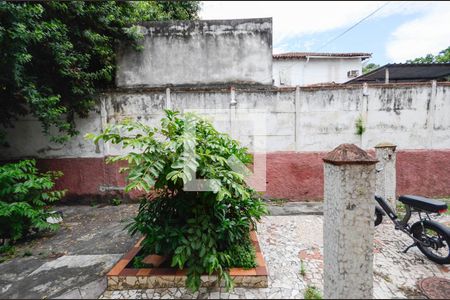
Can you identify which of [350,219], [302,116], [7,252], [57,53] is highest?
[57,53]

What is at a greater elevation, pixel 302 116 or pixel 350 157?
pixel 302 116

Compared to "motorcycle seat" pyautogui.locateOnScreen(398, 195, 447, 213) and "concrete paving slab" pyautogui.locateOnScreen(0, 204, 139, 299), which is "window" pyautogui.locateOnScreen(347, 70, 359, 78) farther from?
"concrete paving slab" pyautogui.locateOnScreen(0, 204, 139, 299)

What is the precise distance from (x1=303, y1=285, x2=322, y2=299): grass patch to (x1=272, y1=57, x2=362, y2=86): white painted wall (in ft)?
40.8

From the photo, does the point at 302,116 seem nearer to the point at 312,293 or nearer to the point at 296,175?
the point at 296,175

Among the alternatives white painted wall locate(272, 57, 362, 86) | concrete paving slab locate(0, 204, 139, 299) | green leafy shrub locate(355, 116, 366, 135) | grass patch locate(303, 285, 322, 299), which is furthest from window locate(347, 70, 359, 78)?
concrete paving slab locate(0, 204, 139, 299)

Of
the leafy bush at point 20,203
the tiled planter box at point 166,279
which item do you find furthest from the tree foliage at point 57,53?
the tiled planter box at point 166,279

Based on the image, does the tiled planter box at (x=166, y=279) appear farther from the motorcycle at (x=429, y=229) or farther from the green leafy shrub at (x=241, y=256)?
the motorcycle at (x=429, y=229)

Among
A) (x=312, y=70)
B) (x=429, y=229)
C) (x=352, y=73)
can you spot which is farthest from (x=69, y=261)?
(x=352, y=73)

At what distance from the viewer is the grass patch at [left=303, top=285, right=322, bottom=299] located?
2550 mm

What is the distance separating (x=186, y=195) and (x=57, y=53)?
169 inches

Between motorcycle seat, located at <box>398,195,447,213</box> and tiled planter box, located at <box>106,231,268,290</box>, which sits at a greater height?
motorcycle seat, located at <box>398,195,447,213</box>

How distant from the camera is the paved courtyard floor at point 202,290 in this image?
8.87 ft

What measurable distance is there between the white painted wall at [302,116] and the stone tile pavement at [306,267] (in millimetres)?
2260

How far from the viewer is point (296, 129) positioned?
5.86m
